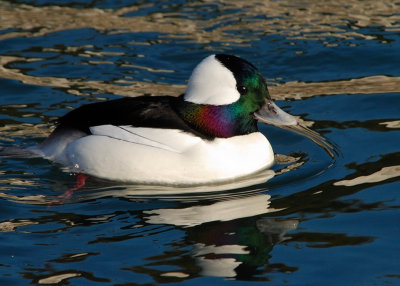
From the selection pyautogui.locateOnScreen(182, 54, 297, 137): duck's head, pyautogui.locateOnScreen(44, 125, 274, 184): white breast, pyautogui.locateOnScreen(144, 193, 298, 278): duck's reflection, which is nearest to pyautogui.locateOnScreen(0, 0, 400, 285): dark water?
pyautogui.locateOnScreen(144, 193, 298, 278): duck's reflection

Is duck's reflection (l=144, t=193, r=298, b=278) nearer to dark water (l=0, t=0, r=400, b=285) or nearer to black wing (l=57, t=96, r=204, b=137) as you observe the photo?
dark water (l=0, t=0, r=400, b=285)

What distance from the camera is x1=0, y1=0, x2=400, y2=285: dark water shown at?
633 cm

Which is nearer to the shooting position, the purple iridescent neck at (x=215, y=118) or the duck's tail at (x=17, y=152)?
the purple iridescent neck at (x=215, y=118)

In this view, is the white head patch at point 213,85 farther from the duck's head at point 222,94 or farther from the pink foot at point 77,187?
the pink foot at point 77,187

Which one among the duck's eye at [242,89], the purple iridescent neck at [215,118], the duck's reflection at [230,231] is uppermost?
the duck's eye at [242,89]

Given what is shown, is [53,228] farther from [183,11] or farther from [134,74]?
[183,11]

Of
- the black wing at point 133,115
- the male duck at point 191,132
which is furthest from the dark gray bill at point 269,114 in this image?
the black wing at point 133,115

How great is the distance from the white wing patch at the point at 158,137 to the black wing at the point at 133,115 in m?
0.05

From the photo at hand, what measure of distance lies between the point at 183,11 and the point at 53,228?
7.27m

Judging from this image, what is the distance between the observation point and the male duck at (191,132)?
26.4ft

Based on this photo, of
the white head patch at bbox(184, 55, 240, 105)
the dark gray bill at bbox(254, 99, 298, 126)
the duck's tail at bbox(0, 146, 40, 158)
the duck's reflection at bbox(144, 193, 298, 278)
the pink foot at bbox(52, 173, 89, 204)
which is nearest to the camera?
the duck's reflection at bbox(144, 193, 298, 278)

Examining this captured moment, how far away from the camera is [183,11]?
44.8ft

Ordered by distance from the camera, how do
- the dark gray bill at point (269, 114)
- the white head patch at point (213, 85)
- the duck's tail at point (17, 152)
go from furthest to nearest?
the duck's tail at point (17, 152) → the dark gray bill at point (269, 114) → the white head patch at point (213, 85)

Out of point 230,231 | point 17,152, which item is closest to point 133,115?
point 17,152
